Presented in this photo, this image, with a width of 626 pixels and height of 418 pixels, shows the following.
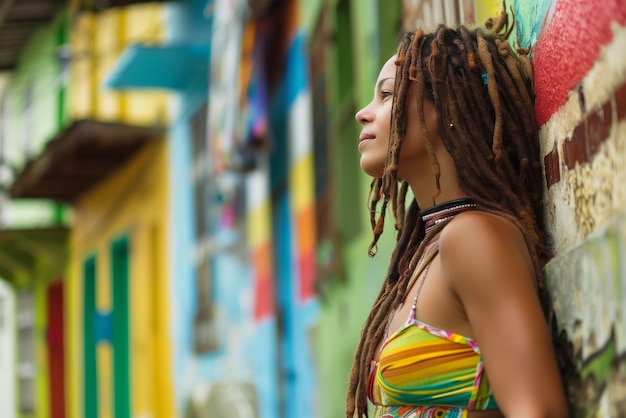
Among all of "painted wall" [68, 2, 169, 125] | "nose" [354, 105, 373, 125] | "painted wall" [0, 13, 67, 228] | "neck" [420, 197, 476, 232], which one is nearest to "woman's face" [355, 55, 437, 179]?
"nose" [354, 105, 373, 125]

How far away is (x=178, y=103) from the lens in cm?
1062

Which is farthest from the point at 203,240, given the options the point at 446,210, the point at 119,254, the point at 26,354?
the point at 26,354

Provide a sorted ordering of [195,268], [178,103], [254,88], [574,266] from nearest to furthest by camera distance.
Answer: [574,266] < [254,88] < [195,268] < [178,103]

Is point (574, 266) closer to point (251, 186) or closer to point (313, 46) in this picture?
point (313, 46)

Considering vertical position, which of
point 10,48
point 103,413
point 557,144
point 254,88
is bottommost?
point 103,413

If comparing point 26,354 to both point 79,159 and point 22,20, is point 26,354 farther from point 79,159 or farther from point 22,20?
point 79,159

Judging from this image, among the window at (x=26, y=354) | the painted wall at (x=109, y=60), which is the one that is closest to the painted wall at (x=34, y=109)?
the painted wall at (x=109, y=60)

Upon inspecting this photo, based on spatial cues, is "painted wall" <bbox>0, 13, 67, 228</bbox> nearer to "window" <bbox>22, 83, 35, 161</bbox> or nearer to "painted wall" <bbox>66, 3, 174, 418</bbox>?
"window" <bbox>22, 83, 35, 161</bbox>

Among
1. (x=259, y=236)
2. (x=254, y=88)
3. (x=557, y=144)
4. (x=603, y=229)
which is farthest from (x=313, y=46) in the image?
(x=603, y=229)

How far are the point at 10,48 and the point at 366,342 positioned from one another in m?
15.9

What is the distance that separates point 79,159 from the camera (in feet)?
41.4

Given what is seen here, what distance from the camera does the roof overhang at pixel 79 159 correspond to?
11.2 m

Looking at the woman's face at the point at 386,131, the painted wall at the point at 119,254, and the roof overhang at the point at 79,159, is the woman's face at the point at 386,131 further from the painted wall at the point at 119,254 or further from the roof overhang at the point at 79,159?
the roof overhang at the point at 79,159

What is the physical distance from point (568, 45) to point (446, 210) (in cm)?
43
